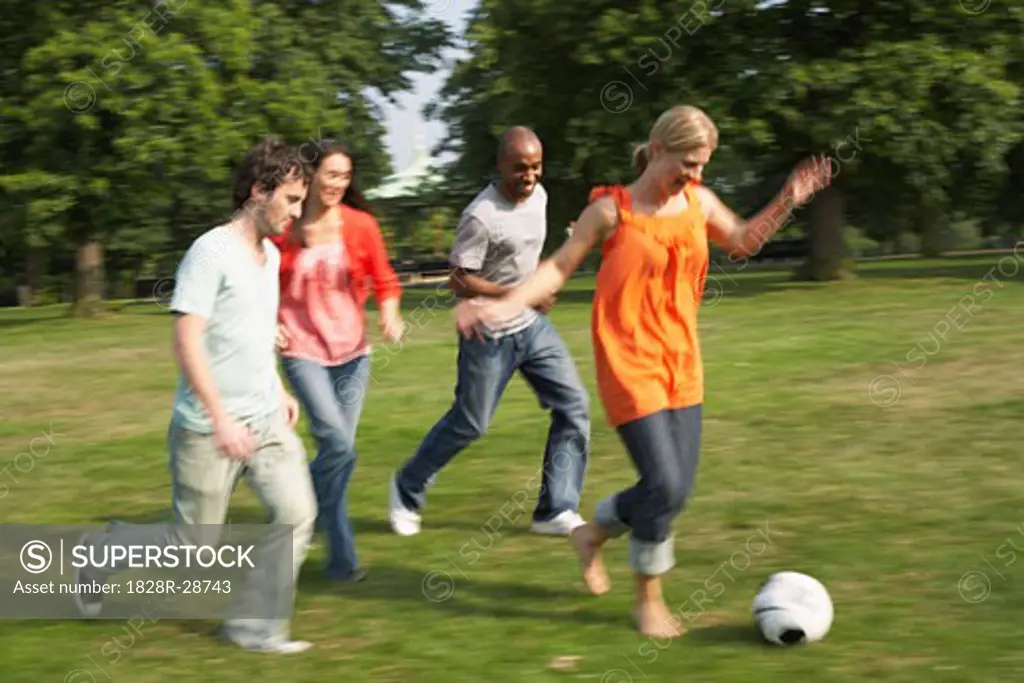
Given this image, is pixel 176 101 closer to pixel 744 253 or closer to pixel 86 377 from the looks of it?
pixel 86 377

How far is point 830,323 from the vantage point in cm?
1931

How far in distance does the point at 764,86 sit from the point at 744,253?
72.6ft

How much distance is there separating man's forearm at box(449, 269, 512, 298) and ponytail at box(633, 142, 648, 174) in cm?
144

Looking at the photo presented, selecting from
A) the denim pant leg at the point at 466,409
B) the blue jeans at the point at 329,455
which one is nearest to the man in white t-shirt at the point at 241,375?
the blue jeans at the point at 329,455

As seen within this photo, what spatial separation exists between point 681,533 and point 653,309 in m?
2.17

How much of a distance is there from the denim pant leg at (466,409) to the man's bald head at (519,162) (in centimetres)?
75

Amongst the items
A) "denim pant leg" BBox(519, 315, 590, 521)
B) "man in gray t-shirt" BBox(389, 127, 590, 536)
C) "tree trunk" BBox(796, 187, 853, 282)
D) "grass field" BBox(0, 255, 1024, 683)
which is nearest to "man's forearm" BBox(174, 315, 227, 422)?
"grass field" BBox(0, 255, 1024, 683)

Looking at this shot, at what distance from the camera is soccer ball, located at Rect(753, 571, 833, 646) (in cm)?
536

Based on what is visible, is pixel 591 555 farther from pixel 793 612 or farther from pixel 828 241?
pixel 828 241

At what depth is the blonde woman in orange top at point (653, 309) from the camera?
5.37 metres

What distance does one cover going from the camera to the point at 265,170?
5.29 metres

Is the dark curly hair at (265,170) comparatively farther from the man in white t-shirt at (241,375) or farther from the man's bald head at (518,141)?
the man's bald head at (518,141)

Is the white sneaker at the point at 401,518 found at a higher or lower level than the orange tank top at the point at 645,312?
lower

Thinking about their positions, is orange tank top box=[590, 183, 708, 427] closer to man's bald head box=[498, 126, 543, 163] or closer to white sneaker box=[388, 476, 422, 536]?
man's bald head box=[498, 126, 543, 163]
